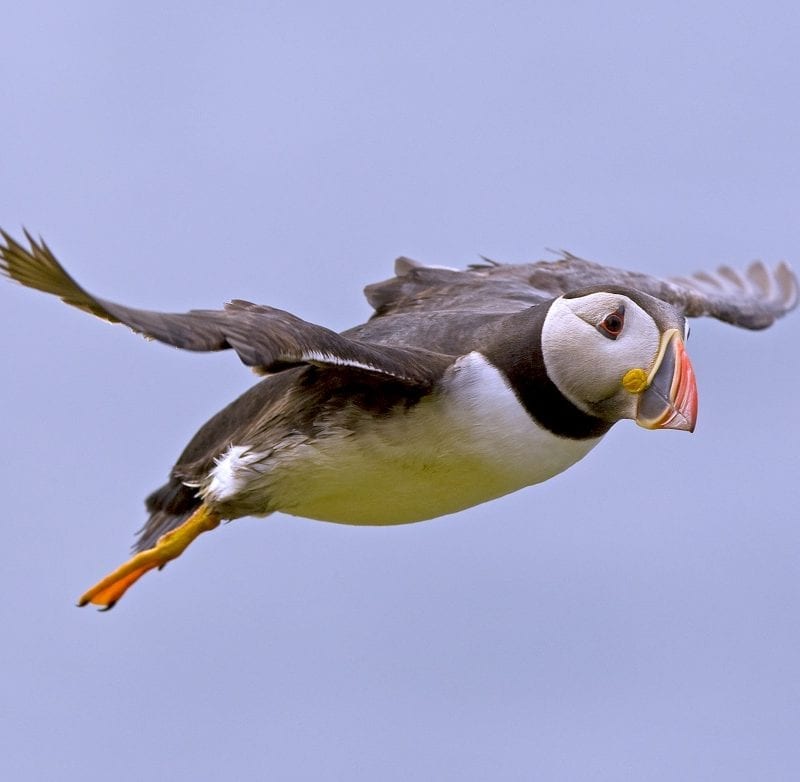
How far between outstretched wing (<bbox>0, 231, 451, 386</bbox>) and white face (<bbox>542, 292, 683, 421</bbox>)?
0.69 metres

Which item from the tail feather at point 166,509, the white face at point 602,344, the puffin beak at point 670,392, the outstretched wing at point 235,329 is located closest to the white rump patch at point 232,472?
the tail feather at point 166,509

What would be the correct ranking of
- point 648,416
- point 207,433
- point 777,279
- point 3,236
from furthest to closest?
point 777,279
point 207,433
point 648,416
point 3,236

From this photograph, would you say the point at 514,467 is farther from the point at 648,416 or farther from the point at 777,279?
the point at 777,279

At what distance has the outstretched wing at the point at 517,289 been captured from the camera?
41.3 feet

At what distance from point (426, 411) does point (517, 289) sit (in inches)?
105

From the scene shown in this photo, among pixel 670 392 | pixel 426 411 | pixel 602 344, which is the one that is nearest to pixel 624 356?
pixel 602 344

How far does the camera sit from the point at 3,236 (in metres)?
9.07

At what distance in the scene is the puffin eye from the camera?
10.1 metres

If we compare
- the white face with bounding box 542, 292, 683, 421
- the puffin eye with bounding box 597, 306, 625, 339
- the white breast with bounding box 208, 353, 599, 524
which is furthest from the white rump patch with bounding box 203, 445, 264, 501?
the puffin eye with bounding box 597, 306, 625, 339

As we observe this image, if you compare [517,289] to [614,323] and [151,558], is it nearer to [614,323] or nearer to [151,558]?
[614,323]

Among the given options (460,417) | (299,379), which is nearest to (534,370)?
(460,417)

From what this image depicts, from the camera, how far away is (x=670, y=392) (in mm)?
9961

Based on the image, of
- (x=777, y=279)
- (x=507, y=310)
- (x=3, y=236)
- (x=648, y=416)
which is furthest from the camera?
(x=777, y=279)

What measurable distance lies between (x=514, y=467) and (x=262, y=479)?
127cm
